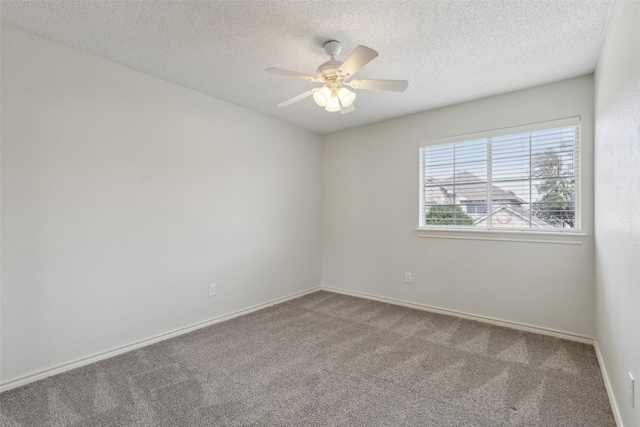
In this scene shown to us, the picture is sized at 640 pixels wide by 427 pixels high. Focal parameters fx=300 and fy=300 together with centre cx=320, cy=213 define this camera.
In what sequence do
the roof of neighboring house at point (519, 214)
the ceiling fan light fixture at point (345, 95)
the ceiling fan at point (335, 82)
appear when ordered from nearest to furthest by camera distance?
the ceiling fan at point (335, 82) < the ceiling fan light fixture at point (345, 95) < the roof of neighboring house at point (519, 214)

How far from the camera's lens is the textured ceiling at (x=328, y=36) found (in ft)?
6.16

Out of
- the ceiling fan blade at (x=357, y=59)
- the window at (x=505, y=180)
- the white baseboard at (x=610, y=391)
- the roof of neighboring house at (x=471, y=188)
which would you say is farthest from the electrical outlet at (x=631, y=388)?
the ceiling fan blade at (x=357, y=59)

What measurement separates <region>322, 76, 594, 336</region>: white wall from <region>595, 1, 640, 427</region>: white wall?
1.54ft

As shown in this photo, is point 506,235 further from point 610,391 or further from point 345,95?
point 345,95

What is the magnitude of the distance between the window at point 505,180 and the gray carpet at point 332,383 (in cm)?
116

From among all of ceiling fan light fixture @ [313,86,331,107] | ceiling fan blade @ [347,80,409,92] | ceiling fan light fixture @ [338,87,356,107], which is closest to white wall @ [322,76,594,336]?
ceiling fan blade @ [347,80,409,92]

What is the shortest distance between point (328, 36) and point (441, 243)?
259cm

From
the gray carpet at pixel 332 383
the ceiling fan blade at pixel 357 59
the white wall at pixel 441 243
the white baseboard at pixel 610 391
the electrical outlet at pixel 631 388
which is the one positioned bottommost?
the gray carpet at pixel 332 383

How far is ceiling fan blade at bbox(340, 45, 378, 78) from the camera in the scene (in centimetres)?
174

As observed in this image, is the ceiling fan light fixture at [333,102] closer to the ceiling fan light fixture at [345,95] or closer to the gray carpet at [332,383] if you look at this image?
the ceiling fan light fixture at [345,95]

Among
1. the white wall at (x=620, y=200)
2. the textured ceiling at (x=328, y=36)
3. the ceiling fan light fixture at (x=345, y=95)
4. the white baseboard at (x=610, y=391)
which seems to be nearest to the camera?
the white wall at (x=620, y=200)

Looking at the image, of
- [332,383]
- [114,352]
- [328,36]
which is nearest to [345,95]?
[328,36]

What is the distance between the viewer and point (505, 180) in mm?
3219

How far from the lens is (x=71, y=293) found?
2316 mm
